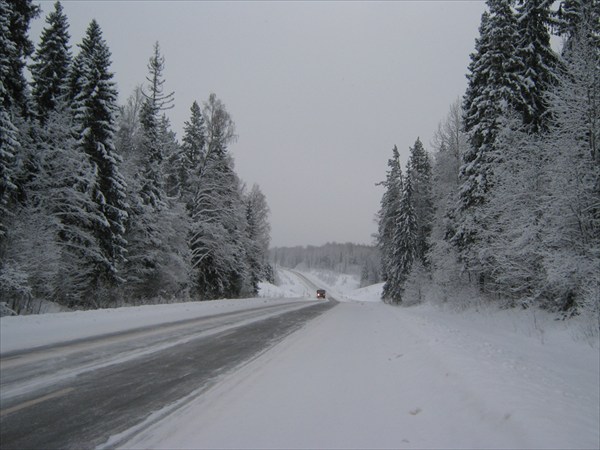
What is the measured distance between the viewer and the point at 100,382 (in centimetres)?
505

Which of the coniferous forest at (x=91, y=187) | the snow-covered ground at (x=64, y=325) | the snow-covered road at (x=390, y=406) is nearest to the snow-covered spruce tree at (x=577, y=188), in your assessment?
the snow-covered road at (x=390, y=406)

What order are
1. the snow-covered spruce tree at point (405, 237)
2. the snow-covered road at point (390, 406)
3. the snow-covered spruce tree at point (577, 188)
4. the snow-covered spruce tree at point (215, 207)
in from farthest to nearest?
the snow-covered spruce tree at point (405, 237) → the snow-covered spruce tree at point (215, 207) → the snow-covered spruce tree at point (577, 188) → the snow-covered road at point (390, 406)

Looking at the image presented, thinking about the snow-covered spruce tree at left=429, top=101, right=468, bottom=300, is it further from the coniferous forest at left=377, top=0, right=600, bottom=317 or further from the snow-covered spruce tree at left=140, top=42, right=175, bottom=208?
A: the snow-covered spruce tree at left=140, top=42, right=175, bottom=208

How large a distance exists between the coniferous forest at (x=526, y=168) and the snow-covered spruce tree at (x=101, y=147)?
1714cm

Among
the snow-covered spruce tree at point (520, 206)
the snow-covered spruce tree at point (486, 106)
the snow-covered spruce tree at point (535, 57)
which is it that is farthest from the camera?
the snow-covered spruce tree at point (486, 106)

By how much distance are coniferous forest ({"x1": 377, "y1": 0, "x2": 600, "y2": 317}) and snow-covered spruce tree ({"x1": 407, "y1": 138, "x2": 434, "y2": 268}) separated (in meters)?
7.98

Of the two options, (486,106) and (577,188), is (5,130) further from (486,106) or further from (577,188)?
(486,106)

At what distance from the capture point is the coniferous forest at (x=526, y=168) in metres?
11.0

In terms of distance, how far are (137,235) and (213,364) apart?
1524cm

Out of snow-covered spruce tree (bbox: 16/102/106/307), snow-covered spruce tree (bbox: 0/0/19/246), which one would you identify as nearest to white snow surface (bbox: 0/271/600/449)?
snow-covered spruce tree (bbox: 0/0/19/246)

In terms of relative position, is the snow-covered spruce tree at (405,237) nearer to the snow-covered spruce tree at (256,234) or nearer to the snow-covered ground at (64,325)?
the snow-covered spruce tree at (256,234)

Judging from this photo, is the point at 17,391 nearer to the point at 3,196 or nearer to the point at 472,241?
the point at 3,196

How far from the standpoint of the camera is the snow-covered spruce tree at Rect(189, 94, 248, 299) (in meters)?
25.1

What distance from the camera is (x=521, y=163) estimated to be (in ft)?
45.1
